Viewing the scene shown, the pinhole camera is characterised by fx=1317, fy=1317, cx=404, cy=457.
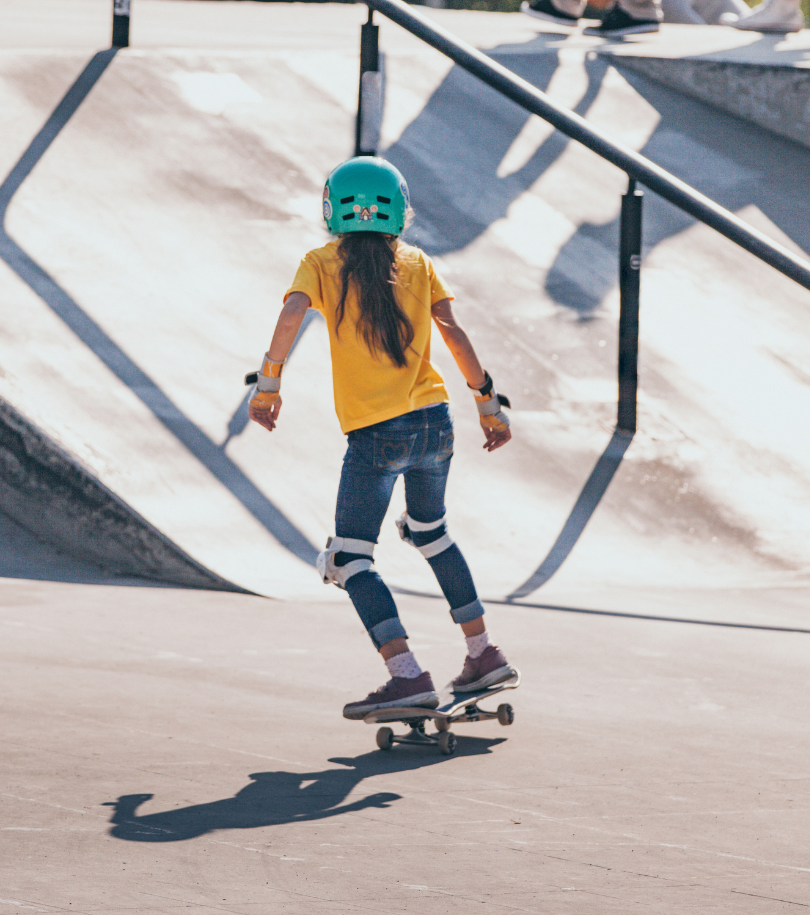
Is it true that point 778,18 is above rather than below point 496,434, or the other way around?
above

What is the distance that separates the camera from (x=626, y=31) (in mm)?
11609

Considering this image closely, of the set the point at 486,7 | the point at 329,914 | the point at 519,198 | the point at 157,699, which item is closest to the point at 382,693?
the point at 157,699

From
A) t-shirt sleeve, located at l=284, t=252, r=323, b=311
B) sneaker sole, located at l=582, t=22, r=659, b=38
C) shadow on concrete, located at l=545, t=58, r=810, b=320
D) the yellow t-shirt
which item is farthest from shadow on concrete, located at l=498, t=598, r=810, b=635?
sneaker sole, located at l=582, t=22, r=659, b=38

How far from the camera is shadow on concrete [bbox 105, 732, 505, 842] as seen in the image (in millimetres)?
2756

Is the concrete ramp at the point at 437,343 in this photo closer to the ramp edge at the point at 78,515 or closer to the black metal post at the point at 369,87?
the ramp edge at the point at 78,515

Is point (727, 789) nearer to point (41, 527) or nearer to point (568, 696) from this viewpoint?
point (568, 696)

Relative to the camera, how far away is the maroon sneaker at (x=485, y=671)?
3.66 m

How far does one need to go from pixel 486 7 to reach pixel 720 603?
2090cm

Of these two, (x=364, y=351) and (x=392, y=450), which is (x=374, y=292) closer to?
(x=364, y=351)

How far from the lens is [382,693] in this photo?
137 inches

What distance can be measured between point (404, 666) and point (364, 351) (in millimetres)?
847

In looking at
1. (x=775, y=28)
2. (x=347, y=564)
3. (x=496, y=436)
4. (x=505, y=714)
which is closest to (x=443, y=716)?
(x=505, y=714)

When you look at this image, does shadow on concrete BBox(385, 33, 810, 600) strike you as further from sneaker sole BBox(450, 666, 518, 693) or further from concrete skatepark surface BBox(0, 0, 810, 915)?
sneaker sole BBox(450, 666, 518, 693)

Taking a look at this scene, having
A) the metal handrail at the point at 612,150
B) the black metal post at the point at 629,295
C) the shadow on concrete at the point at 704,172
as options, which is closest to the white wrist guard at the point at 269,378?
the metal handrail at the point at 612,150
